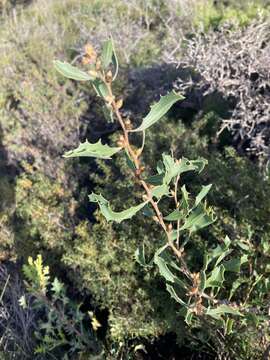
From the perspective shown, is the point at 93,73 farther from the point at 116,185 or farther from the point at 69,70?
the point at 116,185

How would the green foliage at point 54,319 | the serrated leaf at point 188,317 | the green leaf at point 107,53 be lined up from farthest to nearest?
the green foliage at point 54,319 → the serrated leaf at point 188,317 → the green leaf at point 107,53

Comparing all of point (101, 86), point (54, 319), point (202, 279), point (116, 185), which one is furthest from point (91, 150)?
point (116, 185)

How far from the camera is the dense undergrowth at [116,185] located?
241 centimetres

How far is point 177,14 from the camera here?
5195 mm

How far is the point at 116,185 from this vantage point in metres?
3.01

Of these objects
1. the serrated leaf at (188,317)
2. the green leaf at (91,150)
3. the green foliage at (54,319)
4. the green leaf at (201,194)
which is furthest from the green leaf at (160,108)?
the green foliage at (54,319)

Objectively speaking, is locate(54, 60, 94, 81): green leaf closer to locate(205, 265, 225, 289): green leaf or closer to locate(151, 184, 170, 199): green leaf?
locate(151, 184, 170, 199): green leaf

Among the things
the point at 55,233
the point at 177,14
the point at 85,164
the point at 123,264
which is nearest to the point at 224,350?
the point at 123,264

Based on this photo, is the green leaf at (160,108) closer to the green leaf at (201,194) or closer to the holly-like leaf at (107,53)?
the holly-like leaf at (107,53)

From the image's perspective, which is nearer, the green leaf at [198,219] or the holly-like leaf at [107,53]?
the holly-like leaf at [107,53]

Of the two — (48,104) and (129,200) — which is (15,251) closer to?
(129,200)

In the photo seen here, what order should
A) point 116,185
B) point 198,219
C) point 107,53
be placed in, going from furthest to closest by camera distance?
1. point 116,185
2. point 198,219
3. point 107,53

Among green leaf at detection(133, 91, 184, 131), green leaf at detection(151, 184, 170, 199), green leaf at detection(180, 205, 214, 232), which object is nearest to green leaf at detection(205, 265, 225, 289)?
green leaf at detection(180, 205, 214, 232)

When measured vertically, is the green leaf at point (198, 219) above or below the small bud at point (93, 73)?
below
